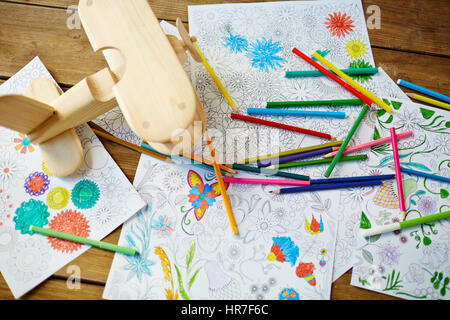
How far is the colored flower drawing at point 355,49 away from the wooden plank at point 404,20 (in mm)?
24

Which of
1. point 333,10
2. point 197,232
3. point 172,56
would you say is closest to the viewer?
point 172,56

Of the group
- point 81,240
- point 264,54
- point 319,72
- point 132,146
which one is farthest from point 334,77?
point 81,240

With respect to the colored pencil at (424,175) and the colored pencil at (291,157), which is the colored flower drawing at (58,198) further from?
the colored pencil at (424,175)

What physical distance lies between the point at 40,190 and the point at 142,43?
0.28 metres

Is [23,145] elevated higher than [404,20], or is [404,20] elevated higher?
[404,20]

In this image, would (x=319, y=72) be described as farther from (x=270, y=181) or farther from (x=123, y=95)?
(x=123, y=95)

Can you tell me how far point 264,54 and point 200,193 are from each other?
0.90 ft

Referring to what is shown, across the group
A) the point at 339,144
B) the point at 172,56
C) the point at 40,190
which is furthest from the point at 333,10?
the point at 40,190

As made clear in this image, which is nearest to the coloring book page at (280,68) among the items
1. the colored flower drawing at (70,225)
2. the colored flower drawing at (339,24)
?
the colored flower drawing at (339,24)

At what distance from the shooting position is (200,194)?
1.73 feet

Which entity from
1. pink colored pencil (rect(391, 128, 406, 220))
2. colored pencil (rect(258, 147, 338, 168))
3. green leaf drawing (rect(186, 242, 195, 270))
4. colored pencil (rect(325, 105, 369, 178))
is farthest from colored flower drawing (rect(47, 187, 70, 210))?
pink colored pencil (rect(391, 128, 406, 220))

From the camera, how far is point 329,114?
22.2 inches

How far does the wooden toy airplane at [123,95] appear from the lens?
1.24ft
